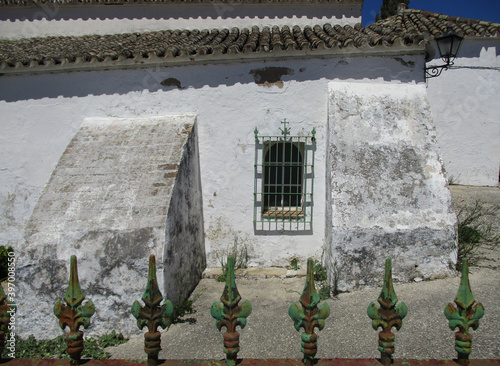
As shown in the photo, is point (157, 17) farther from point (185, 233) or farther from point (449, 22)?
point (449, 22)

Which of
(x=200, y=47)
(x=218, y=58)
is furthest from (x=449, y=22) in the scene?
(x=200, y=47)

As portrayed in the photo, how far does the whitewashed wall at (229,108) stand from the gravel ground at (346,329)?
3.67ft

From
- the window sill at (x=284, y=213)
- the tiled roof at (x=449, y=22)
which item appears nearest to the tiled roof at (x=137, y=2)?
the tiled roof at (x=449, y=22)

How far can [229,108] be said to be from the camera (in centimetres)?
612

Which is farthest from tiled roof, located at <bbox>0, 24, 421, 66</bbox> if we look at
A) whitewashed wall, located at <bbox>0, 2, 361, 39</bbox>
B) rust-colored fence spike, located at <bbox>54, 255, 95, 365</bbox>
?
rust-colored fence spike, located at <bbox>54, 255, 95, 365</bbox>

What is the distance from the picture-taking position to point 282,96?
6.04 metres

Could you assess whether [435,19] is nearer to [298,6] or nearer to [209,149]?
[298,6]

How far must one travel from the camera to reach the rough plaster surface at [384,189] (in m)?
4.88

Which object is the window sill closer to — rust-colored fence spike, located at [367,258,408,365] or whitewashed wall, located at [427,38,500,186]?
rust-colored fence spike, located at [367,258,408,365]

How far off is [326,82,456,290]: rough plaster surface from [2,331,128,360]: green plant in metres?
2.88

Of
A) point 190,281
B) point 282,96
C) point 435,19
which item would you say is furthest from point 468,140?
point 190,281

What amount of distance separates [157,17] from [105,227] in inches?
258

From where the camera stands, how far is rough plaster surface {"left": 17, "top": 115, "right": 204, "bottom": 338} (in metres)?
4.26

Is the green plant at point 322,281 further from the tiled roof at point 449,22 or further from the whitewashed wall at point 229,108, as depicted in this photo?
the tiled roof at point 449,22
